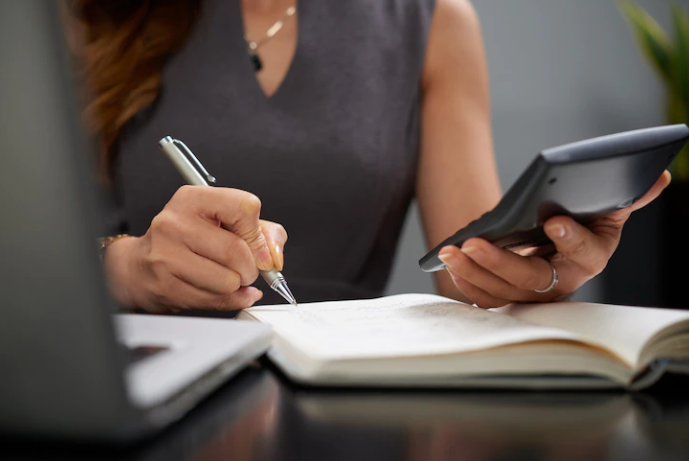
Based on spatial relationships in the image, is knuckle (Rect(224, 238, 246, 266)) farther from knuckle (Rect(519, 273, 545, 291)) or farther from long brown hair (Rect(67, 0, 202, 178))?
long brown hair (Rect(67, 0, 202, 178))

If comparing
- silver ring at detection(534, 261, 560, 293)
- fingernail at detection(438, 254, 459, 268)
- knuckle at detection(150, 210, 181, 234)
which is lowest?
silver ring at detection(534, 261, 560, 293)

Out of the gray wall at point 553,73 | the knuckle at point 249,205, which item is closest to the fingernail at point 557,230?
the knuckle at point 249,205

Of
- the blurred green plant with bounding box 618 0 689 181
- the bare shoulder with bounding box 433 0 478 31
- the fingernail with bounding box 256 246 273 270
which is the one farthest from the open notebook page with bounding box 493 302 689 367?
the blurred green plant with bounding box 618 0 689 181

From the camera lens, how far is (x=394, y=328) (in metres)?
0.36

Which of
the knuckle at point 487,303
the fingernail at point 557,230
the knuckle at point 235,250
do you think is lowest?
the knuckle at point 487,303

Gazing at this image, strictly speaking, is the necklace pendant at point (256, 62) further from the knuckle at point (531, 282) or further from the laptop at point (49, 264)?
the laptop at point (49, 264)

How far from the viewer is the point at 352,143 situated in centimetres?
89

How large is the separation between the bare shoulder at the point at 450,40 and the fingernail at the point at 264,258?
1.82ft

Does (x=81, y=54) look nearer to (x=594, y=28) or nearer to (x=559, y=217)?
(x=559, y=217)

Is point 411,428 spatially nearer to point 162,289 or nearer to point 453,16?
point 162,289

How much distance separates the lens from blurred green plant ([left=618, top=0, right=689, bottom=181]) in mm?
1543

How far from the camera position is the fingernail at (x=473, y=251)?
0.43 metres

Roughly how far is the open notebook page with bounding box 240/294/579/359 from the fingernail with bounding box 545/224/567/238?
7 centimetres

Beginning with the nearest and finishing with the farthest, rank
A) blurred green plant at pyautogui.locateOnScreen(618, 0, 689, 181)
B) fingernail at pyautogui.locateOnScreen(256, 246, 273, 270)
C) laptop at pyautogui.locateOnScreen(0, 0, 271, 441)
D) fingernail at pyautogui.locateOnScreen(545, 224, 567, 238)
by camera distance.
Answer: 1. laptop at pyautogui.locateOnScreen(0, 0, 271, 441)
2. fingernail at pyautogui.locateOnScreen(545, 224, 567, 238)
3. fingernail at pyautogui.locateOnScreen(256, 246, 273, 270)
4. blurred green plant at pyautogui.locateOnScreen(618, 0, 689, 181)
